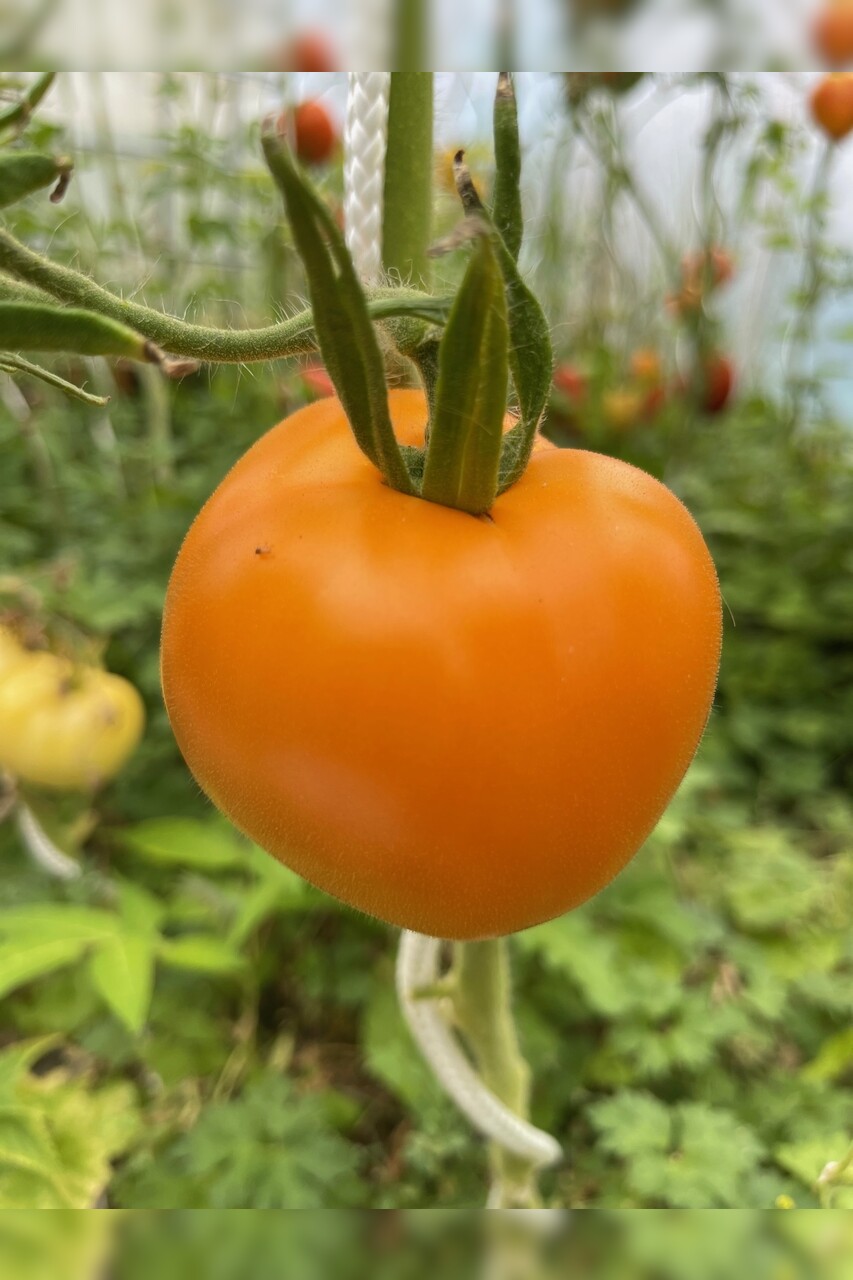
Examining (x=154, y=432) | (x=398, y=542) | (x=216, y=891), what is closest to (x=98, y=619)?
(x=216, y=891)

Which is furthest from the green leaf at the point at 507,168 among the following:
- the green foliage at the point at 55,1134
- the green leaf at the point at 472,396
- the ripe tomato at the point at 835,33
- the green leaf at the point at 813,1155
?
the green leaf at the point at 813,1155

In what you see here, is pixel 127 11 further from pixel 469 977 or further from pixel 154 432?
pixel 154 432

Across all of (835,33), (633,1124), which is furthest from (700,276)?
(633,1124)

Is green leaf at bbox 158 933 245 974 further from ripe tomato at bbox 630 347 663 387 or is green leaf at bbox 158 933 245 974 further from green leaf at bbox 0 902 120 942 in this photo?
ripe tomato at bbox 630 347 663 387

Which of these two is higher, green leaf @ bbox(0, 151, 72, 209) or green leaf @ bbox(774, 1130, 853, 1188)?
green leaf @ bbox(0, 151, 72, 209)

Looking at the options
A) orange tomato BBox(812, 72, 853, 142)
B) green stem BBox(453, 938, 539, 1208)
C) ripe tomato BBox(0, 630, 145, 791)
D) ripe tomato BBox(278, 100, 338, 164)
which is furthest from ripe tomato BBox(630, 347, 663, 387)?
green stem BBox(453, 938, 539, 1208)

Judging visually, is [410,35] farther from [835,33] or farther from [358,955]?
[358,955]

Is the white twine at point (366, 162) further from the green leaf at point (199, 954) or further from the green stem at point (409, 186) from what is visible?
the green leaf at point (199, 954)
